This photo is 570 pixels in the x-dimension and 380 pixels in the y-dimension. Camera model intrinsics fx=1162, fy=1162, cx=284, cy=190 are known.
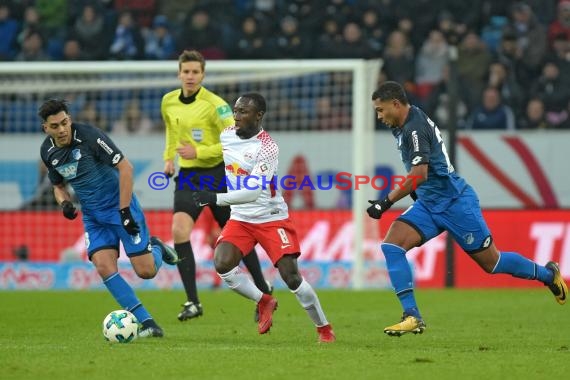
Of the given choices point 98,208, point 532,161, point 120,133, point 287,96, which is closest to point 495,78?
point 532,161

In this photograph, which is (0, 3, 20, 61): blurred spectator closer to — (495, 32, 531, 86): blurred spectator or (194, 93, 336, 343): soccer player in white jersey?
(495, 32, 531, 86): blurred spectator

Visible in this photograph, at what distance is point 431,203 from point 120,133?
9.04 meters

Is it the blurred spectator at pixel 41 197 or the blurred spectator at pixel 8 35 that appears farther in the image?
the blurred spectator at pixel 8 35

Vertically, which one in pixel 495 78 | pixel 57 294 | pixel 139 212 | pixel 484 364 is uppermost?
pixel 495 78

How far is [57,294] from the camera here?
15.5 m

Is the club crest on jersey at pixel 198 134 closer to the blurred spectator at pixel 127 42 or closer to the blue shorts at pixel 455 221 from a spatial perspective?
the blue shorts at pixel 455 221

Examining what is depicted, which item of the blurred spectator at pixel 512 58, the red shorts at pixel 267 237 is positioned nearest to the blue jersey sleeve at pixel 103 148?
the red shorts at pixel 267 237

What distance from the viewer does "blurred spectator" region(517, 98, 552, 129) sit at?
18.5 m

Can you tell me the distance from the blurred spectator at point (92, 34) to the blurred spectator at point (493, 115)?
22.5 feet

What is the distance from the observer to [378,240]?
664 inches

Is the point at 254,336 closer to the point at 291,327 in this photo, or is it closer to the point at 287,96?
the point at 291,327

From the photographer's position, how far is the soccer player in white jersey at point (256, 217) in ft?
29.5

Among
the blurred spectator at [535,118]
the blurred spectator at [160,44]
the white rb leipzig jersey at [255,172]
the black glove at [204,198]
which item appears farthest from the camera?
the blurred spectator at [160,44]

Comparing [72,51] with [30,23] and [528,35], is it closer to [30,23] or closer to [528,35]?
[30,23]
